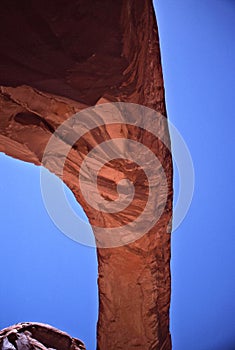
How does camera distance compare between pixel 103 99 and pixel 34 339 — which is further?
pixel 34 339

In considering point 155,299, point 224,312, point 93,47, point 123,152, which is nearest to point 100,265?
point 155,299

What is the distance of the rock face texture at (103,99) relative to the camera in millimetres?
604

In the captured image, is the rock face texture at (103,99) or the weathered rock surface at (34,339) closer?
the rock face texture at (103,99)

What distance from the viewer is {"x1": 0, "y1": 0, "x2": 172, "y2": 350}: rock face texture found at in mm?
604

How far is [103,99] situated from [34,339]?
49 centimetres

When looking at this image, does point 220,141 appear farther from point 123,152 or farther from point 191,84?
point 123,152

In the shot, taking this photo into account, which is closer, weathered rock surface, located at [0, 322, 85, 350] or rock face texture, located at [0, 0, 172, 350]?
rock face texture, located at [0, 0, 172, 350]

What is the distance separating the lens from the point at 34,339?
85 centimetres

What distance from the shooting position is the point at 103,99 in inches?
28.8

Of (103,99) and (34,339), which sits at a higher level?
(103,99)

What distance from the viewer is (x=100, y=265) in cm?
104

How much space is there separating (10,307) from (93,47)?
78.9 inches

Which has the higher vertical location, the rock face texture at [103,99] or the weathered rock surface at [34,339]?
the rock face texture at [103,99]

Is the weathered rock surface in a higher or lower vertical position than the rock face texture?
lower
